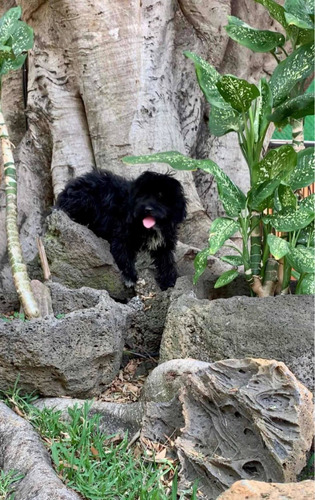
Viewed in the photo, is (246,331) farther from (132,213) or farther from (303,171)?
(132,213)

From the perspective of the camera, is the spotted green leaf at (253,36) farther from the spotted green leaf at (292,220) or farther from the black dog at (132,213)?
the black dog at (132,213)

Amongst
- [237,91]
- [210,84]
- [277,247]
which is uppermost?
[210,84]

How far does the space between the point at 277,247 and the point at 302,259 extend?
0.17 meters

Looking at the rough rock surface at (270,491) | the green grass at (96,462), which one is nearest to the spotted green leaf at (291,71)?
the green grass at (96,462)

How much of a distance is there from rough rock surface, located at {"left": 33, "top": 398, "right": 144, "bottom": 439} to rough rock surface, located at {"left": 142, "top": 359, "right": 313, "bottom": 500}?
13.4 inches

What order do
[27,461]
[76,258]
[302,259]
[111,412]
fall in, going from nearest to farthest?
[27,461] < [111,412] < [302,259] < [76,258]

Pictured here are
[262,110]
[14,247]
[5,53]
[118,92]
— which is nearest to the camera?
[262,110]

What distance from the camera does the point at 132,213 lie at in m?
4.27

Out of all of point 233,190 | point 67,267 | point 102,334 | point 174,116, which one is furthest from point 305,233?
point 174,116

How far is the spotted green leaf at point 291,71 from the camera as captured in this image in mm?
3342

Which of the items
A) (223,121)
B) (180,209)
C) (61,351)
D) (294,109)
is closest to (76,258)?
(180,209)

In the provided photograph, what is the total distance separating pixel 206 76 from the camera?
3.48m

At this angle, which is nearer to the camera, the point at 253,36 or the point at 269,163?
the point at 269,163

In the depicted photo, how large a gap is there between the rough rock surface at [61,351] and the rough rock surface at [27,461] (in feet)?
0.90
